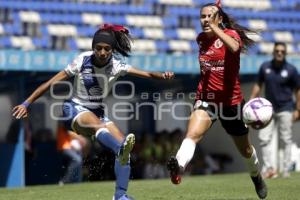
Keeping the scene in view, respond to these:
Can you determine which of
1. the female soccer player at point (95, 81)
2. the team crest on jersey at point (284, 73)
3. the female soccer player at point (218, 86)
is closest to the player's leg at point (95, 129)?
the female soccer player at point (95, 81)

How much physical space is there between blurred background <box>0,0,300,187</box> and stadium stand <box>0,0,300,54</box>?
3 cm

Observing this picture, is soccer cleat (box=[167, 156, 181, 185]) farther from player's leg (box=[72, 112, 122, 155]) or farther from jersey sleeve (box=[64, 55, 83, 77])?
jersey sleeve (box=[64, 55, 83, 77])

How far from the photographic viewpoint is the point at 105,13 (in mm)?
23031

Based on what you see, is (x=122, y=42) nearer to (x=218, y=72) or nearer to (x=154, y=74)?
(x=154, y=74)

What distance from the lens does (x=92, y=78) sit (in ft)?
32.0

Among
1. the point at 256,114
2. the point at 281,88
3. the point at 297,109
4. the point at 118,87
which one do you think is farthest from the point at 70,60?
the point at 256,114

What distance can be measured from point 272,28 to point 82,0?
225 inches

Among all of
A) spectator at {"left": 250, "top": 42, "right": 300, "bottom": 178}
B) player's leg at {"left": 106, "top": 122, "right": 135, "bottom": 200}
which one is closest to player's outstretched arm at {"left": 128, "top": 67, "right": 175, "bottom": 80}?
player's leg at {"left": 106, "top": 122, "right": 135, "bottom": 200}

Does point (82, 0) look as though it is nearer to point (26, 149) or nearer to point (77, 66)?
point (26, 149)

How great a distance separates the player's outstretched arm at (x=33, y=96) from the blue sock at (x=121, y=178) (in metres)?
1.09

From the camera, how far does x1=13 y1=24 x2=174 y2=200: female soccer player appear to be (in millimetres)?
9383

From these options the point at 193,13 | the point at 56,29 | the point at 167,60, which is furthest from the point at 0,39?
the point at 193,13

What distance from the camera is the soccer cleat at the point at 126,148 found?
8789 mm

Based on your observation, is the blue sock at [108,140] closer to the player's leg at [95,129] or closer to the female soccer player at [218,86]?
the player's leg at [95,129]
